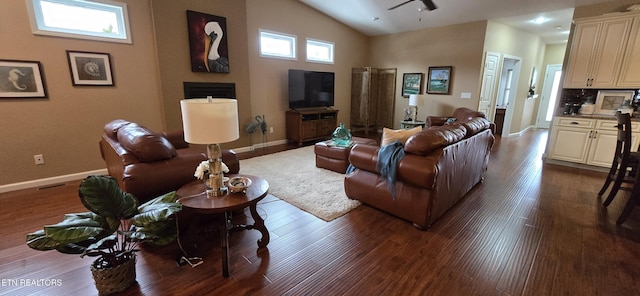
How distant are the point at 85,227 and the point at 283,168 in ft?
9.30

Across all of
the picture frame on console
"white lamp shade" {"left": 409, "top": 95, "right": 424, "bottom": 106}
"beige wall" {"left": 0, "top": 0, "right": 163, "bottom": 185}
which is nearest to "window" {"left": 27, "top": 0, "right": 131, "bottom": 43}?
"beige wall" {"left": 0, "top": 0, "right": 163, "bottom": 185}

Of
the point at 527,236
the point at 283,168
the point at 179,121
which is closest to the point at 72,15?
the point at 179,121

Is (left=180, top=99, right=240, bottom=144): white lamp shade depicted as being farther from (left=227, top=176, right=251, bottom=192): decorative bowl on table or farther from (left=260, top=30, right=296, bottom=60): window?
(left=260, top=30, right=296, bottom=60): window

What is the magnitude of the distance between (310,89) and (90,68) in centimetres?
383

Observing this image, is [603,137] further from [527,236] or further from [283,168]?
[283,168]

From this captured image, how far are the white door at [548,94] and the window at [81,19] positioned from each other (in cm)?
1021

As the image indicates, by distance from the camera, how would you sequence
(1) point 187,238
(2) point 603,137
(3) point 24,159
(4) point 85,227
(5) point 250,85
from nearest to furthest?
(4) point 85,227
(1) point 187,238
(3) point 24,159
(2) point 603,137
(5) point 250,85

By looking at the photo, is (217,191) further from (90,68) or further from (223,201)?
(90,68)

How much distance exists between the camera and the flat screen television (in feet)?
18.9

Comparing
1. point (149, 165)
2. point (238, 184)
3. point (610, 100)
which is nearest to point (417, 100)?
point (610, 100)

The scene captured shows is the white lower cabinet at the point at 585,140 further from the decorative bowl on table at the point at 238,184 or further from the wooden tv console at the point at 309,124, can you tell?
the decorative bowl on table at the point at 238,184

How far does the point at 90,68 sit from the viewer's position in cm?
350

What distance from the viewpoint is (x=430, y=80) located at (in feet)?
20.9

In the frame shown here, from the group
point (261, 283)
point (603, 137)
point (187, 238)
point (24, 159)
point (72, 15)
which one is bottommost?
point (261, 283)
